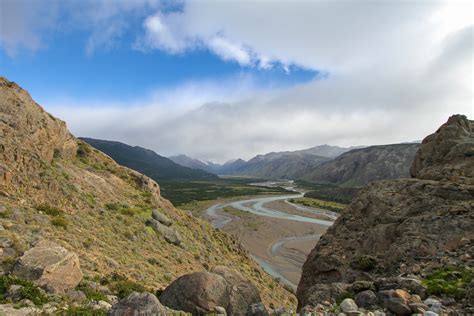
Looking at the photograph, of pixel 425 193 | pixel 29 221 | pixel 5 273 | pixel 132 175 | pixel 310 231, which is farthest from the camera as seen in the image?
pixel 310 231

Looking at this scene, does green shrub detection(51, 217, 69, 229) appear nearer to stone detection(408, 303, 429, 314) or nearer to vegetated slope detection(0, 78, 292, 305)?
vegetated slope detection(0, 78, 292, 305)

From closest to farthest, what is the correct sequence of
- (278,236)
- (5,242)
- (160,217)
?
(5,242) < (160,217) < (278,236)

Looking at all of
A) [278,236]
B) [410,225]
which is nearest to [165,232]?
→ [410,225]

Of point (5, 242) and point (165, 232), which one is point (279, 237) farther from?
point (5, 242)

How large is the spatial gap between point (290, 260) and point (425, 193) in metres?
36.0

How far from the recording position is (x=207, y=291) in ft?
38.6

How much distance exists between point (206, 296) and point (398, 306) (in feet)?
21.8

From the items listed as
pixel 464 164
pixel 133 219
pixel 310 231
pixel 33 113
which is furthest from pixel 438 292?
pixel 310 231

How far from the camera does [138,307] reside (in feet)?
29.6

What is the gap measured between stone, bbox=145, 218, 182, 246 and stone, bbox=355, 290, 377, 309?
66.0 ft

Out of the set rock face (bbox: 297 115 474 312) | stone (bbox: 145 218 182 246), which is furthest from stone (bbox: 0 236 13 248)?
stone (bbox: 145 218 182 246)

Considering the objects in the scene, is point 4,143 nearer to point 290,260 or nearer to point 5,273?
point 5,273

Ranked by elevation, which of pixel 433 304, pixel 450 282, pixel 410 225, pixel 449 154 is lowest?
pixel 433 304

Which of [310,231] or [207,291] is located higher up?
[207,291]
